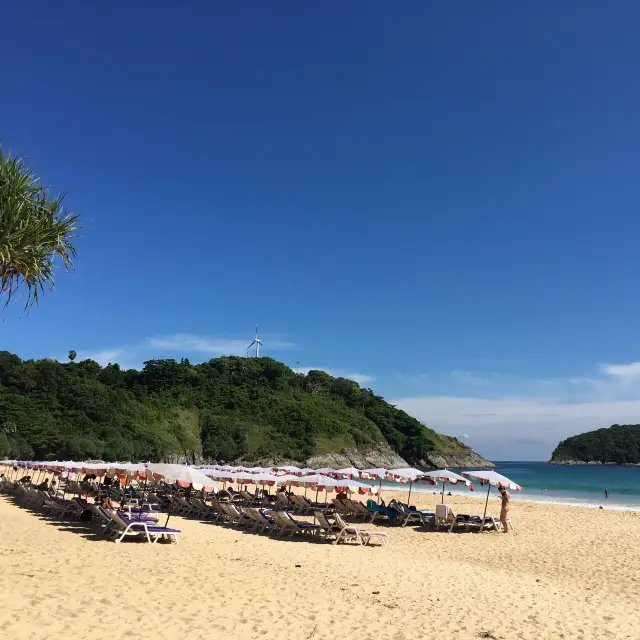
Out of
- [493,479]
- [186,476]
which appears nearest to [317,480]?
[493,479]

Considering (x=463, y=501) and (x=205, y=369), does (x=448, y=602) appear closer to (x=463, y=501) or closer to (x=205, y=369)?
(x=463, y=501)

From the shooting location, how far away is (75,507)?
1513 centimetres

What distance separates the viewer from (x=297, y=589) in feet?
27.4

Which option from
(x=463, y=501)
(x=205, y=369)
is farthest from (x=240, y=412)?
(x=463, y=501)

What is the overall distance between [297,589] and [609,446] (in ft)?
646

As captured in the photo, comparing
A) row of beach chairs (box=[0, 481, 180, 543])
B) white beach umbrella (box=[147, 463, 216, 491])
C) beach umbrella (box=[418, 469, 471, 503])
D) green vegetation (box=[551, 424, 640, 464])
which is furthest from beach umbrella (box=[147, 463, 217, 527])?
green vegetation (box=[551, 424, 640, 464])

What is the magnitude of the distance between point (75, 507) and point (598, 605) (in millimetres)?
12607

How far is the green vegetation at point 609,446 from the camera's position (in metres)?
175

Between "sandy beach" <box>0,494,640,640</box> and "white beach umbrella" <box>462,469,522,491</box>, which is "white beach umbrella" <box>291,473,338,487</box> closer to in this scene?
"sandy beach" <box>0,494,640,640</box>

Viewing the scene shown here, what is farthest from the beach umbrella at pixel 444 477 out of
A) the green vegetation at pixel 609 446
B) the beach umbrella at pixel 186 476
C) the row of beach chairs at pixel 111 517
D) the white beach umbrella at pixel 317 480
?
the green vegetation at pixel 609 446

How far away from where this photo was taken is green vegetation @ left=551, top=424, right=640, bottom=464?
575ft

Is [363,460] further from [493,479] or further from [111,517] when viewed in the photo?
[111,517]

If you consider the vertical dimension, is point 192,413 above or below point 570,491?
above

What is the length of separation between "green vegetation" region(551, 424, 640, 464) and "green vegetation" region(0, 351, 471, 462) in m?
82.9
